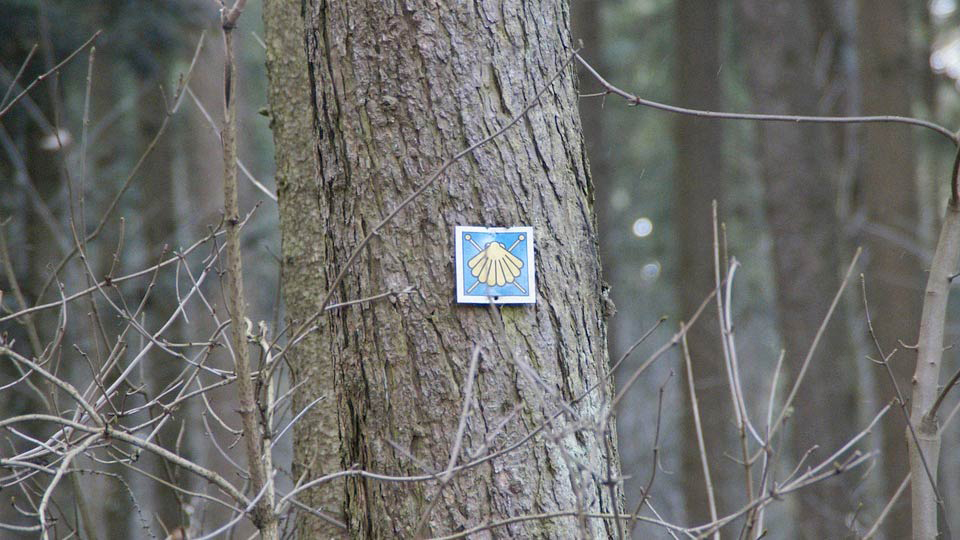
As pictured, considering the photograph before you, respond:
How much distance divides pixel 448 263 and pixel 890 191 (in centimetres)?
716

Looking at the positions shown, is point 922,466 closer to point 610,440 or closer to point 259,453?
point 610,440

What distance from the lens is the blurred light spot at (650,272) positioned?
16.2 m

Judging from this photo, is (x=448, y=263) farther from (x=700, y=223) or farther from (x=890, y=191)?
(x=700, y=223)

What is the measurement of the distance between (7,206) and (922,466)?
651cm

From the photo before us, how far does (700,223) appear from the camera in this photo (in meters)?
9.77

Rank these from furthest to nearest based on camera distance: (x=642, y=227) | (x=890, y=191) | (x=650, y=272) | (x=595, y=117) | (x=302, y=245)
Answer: (x=650, y=272)
(x=642, y=227)
(x=595, y=117)
(x=890, y=191)
(x=302, y=245)

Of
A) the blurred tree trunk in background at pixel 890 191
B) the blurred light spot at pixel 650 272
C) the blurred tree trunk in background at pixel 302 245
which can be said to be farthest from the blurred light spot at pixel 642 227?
the blurred tree trunk in background at pixel 302 245

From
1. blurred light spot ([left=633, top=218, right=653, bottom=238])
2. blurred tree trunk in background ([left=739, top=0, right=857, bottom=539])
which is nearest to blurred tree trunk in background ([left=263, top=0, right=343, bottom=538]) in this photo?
blurred tree trunk in background ([left=739, top=0, right=857, bottom=539])

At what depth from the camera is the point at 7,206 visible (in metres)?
6.62

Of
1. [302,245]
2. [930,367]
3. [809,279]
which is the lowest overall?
[809,279]

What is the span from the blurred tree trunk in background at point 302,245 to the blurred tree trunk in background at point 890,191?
218 inches

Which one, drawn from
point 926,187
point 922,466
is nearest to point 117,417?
point 922,466

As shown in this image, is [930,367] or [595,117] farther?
[595,117]

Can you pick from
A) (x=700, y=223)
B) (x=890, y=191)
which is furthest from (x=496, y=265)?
(x=700, y=223)
